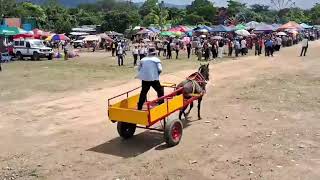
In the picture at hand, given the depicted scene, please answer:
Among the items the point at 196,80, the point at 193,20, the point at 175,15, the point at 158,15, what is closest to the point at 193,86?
the point at 196,80

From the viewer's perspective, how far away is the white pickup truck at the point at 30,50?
36.2 meters

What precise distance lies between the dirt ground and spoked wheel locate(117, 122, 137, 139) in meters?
0.17

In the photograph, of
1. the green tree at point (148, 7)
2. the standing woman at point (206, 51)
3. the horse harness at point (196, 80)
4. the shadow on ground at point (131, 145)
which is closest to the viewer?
the shadow on ground at point (131, 145)

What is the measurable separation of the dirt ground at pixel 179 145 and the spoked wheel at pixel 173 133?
0.17 metres

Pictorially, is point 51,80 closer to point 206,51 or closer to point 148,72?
point 148,72

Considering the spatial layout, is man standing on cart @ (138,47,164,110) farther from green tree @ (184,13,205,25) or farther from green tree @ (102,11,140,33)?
green tree @ (184,13,205,25)

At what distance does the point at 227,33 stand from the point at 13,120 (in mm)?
49107

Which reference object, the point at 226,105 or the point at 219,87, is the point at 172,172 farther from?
the point at 219,87

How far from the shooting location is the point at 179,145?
998cm

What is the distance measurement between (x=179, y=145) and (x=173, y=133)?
288 millimetres

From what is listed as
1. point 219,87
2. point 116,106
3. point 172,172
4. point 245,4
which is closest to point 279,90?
point 219,87

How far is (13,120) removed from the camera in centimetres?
1296

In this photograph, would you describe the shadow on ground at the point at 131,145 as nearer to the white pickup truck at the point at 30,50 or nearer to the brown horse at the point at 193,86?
the brown horse at the point at 193,86

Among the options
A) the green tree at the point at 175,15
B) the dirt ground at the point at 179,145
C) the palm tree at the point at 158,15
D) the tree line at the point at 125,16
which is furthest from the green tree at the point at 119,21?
the dirt ground at the point at 179,145
